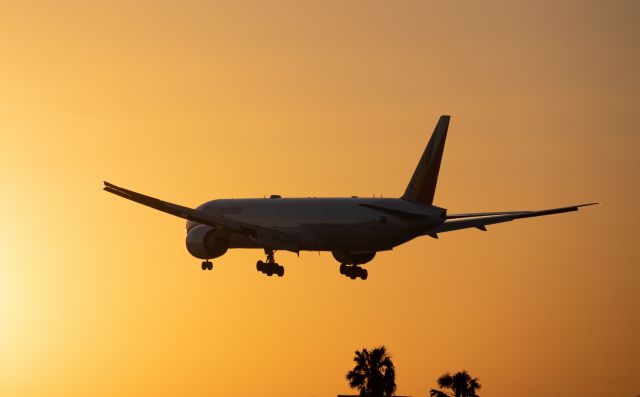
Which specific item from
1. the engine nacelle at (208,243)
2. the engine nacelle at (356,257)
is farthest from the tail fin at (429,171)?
the engine nacelle at (208,243)

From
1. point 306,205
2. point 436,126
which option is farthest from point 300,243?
point 436,126

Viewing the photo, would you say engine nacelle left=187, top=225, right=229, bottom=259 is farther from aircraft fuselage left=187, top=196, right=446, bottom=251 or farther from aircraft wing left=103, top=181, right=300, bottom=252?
aircraft wing left=103, top=181, right=300, bottom=252

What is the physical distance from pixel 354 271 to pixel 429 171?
1198 cm

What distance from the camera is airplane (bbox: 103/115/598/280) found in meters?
144

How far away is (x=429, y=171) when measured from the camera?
145125mm

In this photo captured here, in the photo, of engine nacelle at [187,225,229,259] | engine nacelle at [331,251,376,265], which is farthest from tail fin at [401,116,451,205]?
engine nacelle at [187,225,229,259]

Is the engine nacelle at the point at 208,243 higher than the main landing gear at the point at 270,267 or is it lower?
higher

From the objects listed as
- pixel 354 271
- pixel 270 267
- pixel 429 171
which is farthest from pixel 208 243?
pixel 429 171

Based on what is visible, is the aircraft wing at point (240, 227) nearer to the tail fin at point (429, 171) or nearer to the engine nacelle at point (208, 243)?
the engine nacelle at point (208, 243)

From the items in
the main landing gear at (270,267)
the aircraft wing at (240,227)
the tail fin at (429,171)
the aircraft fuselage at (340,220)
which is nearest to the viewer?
the aircraft fuselage at (340,220)

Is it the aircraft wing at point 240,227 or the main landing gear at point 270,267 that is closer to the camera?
the aircraft wing at point 240,227

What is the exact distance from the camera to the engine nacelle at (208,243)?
155000 millimetres

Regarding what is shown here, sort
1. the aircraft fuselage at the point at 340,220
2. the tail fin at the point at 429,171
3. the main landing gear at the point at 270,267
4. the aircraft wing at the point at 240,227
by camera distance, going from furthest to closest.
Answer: the main landing gear at the point at 270,267, the aircraft wing at the point at 240,227, the tail fin at the point at 429,171, the aircraft fuselage at the point at 340,220

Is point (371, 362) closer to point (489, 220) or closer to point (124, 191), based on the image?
point (489, 220)
